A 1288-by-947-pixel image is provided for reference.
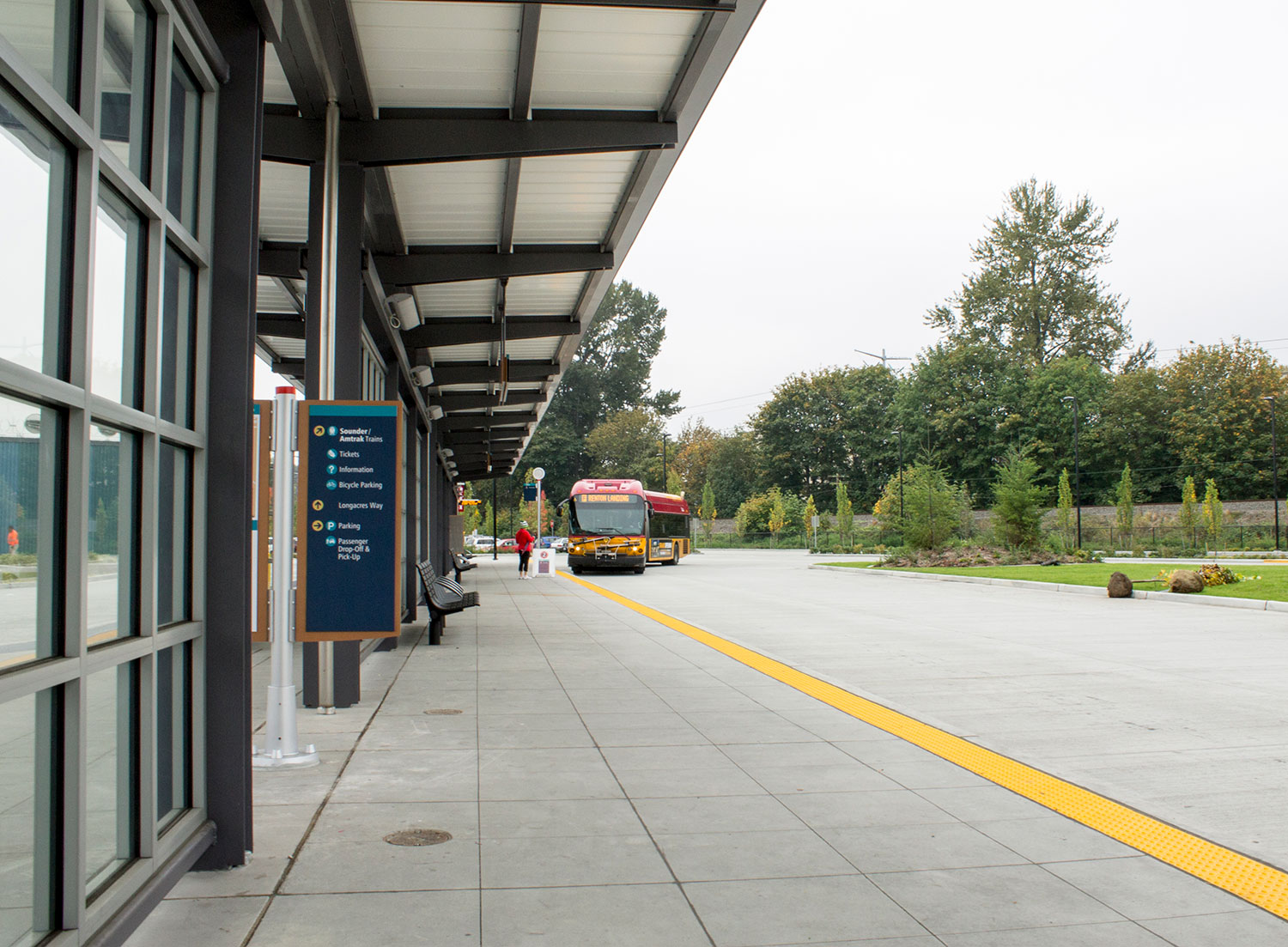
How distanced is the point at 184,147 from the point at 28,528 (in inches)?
78.5

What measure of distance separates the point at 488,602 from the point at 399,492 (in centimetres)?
1422

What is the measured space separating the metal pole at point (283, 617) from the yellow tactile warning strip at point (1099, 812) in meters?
3.85

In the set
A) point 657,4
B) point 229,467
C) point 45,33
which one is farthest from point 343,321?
point 45,33

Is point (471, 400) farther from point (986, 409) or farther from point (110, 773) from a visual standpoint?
point (986, 409)

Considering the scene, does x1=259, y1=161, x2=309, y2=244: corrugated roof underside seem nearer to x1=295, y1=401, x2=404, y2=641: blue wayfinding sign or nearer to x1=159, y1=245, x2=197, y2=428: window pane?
x1=295, y1=401, x2=404, y2=641: blue wayfinding sign

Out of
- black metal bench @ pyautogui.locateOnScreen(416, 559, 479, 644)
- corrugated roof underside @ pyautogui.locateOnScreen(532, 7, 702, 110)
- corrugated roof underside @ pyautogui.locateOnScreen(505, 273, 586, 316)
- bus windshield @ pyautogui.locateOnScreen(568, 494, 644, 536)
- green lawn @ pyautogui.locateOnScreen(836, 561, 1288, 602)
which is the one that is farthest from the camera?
bus windshield @ pyautogui.locateOnScreen(568, 494, 644, 536)

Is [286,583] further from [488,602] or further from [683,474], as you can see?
[683,474]

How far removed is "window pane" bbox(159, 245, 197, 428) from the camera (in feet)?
12.5

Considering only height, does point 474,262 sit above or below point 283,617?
above

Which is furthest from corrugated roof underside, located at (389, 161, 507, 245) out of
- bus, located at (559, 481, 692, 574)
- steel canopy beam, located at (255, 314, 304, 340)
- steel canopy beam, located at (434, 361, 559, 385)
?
bus, located at (559, 481, 692, 574)

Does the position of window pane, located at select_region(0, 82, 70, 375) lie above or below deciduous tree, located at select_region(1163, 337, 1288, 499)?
below

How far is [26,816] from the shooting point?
260cm

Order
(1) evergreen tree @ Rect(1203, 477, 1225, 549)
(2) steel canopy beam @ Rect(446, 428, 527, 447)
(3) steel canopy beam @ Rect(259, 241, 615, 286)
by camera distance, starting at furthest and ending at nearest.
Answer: (1) evergreen tree @ Rect(1203, 477, 1225, 549), (2) steel canopy beam @ Rect(446, 428, 527, 447), (3) steel canopy beam @ Rect(259, 241, 615, 286)

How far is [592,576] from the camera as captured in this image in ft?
110
